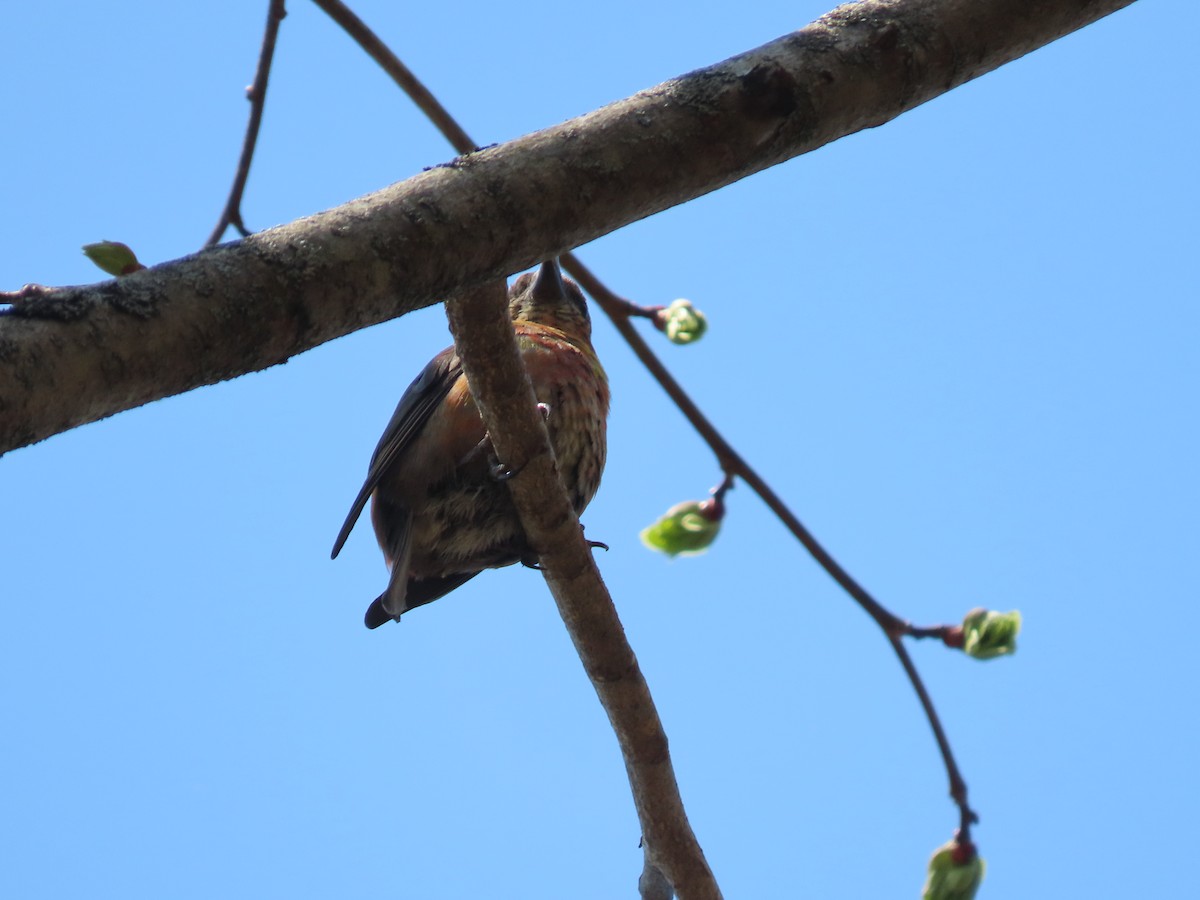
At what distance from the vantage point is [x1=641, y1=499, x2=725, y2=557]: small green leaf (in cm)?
312

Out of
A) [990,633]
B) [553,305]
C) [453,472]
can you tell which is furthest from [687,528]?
[553,305]

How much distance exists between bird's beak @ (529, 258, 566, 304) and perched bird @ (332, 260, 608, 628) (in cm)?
38

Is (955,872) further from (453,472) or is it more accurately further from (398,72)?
(398,72)

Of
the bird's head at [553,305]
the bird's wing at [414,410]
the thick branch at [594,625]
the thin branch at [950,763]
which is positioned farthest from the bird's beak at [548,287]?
the thin branch at [950,763]

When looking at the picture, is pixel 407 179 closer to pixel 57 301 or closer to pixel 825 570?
pixel 57 301

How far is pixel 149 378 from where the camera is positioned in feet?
4.88

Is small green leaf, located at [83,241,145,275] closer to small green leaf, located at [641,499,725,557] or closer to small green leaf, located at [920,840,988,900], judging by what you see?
small green leaf, located at [641,499,725,557]

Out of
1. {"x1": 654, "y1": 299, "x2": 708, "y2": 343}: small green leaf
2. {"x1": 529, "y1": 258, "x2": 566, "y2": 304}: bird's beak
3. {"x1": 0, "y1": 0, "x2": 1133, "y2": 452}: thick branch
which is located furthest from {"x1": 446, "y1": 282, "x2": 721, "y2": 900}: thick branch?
{"x1": 529, "y1": 258, "x2": 566, "y2": 304}: bird's beak

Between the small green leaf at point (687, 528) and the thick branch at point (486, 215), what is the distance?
1.32 meters

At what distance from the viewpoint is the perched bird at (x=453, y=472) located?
161 inches

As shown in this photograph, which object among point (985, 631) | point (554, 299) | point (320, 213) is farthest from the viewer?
point (554, 299)

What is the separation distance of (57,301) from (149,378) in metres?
0.14

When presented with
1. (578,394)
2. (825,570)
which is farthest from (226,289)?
(578,394)

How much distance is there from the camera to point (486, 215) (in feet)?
5.76
